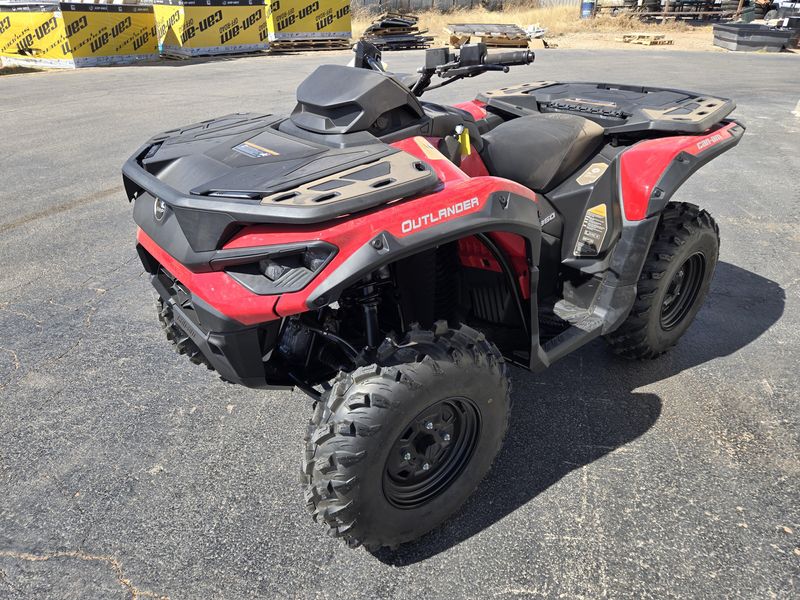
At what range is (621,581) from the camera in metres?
2.01

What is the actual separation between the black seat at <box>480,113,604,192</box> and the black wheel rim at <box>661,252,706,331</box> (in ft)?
2.70

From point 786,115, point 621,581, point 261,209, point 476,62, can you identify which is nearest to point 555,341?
point 621,581

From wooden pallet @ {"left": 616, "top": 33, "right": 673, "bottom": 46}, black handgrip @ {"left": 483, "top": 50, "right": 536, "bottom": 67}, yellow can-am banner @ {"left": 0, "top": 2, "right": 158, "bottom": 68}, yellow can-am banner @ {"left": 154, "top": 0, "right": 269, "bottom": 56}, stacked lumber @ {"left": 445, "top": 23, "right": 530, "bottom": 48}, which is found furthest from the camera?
wooden pallet @ {"left": 616, "top": 33, "right": 673, "bottom": 46}

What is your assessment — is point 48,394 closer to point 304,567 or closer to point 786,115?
point 304,567

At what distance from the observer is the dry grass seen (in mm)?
24875

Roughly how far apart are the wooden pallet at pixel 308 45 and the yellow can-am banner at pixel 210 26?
1.89 feet

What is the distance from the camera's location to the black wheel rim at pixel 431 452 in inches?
80.0

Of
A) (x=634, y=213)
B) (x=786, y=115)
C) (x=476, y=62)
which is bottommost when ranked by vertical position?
(x=786, y=115)

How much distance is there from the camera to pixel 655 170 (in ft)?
9.04

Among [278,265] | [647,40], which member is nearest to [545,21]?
[647,40]

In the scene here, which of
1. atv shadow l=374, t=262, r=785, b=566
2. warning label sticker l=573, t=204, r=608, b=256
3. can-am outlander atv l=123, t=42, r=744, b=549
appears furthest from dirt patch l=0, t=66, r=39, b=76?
→ atv shadow l=374, t=262, r=785, b=566

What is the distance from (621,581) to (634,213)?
5.11 feet

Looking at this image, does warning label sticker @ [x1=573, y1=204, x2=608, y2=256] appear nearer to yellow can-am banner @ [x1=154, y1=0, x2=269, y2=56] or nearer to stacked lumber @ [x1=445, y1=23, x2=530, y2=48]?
stacked lumber @ [x1=445, y1=23, x2=530, y2=48]

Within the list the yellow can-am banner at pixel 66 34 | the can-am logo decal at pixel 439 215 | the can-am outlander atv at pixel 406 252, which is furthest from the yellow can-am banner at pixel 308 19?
the can-am logo decal at pixel 439 215
